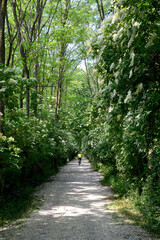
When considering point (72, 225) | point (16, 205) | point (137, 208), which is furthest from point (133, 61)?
point (16, 205)

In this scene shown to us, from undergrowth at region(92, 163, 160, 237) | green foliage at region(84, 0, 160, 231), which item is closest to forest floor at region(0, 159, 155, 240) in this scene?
undergrowth at region(92, 163, 160, 237)

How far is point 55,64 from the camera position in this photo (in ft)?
60.0

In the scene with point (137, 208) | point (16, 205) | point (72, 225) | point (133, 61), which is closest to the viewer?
point (133, 61)

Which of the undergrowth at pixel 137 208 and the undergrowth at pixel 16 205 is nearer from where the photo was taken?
the undergrowth at pixel 137 208

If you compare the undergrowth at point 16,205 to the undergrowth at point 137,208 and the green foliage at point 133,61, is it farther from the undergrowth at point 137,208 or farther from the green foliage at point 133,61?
the green foliage at point 133,61

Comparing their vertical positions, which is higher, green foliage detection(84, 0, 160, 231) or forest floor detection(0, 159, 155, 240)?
green foliage detection(84, 0, 160, 231)

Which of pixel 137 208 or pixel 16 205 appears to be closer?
A: pixel 137 208

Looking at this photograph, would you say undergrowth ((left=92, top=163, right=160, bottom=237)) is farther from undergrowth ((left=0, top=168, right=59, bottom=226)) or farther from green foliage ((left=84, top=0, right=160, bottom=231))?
undergrowth ((left=0, top=168, right=59, bottom=226))

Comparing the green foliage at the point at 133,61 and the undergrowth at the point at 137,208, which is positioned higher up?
the green foliage at the point at 133,61

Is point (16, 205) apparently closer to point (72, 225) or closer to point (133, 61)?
point (72, 225)

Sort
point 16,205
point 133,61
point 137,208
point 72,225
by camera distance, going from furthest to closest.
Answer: point 16,205 → point 137,208 → point 72,225 → point 133,61

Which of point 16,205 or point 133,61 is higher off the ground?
point 133,61

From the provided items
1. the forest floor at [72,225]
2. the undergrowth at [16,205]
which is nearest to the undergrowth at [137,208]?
the forest floor at [72,225]

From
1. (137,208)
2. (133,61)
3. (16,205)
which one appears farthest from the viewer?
(16,205)
